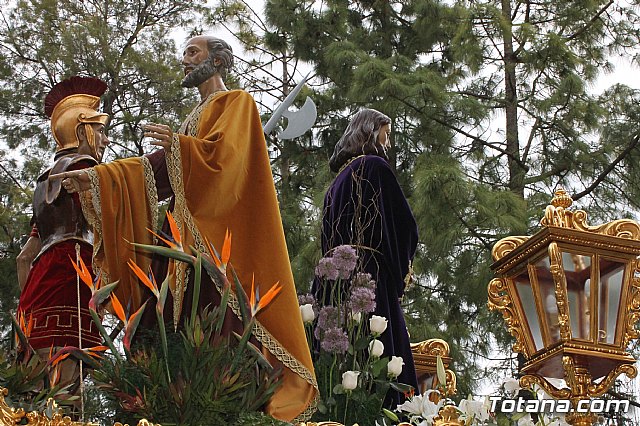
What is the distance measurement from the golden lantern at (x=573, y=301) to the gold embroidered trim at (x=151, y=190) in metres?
1.49

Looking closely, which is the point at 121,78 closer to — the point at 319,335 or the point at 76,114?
the point at 76,114

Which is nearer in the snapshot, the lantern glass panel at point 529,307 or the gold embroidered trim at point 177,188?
the lantern glass panel at point 529,307

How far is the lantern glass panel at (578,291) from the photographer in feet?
17.2

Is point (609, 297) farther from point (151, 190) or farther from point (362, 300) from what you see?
point (151, 190)

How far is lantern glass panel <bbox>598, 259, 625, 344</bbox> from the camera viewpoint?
5.24m

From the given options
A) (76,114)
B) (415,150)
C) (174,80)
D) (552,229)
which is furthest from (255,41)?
(552,229)

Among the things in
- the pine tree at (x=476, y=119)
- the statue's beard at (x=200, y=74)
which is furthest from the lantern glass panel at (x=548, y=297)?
the pine tree at (x=476, y=119)

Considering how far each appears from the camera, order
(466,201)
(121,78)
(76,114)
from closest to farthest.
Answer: (76,114) → (466,201) → (121,78)

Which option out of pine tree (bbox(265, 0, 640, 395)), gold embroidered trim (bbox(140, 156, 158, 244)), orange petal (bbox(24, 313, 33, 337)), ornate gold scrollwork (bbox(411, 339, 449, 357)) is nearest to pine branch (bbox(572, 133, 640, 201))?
pine tree (bbox(265, 0, 640, 395))

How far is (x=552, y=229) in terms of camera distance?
17.4ft

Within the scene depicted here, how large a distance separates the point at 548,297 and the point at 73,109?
7.88 ft

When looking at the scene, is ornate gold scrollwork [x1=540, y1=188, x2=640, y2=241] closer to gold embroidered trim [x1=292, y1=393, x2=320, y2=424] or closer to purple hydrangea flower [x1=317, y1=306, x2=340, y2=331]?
purple hydrangea flower [x1=317, y1=306, x2=340, y2=331]

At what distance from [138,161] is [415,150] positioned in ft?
25.3

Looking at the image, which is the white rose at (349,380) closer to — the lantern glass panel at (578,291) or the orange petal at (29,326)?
the lantern glass panel at (578,291)
